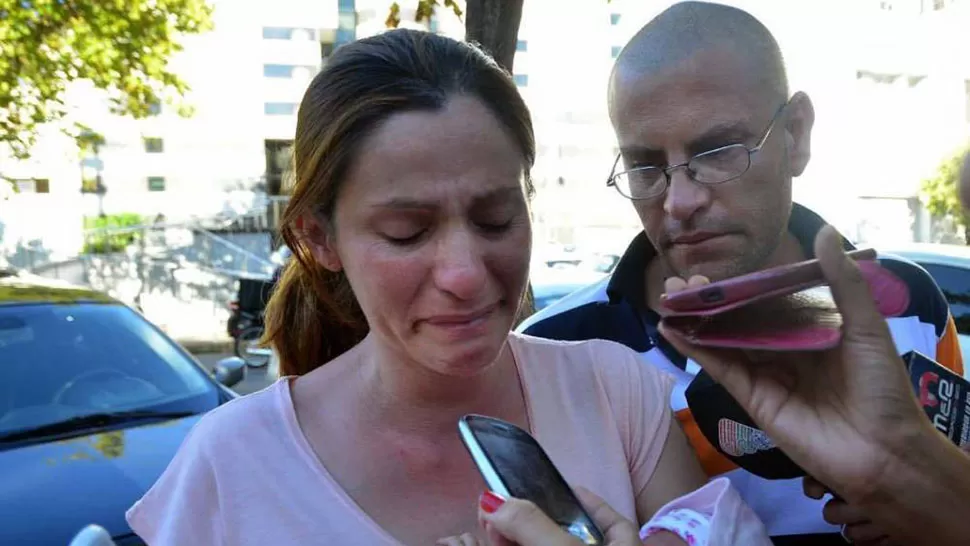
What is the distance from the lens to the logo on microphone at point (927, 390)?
1369mm

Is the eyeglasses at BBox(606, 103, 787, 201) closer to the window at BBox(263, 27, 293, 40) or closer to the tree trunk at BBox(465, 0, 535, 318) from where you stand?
the tree trunk at BBox(465, 0, 535, 318)

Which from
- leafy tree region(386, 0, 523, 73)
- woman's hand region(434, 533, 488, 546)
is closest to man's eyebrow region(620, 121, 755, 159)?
woman's hand region(434, 533, 488, 546)

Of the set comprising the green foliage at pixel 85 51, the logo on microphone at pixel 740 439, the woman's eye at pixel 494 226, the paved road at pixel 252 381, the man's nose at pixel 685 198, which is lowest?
the paved road at pixel 252 381

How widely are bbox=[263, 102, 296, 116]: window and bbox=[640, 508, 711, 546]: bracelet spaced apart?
3543 centimetres

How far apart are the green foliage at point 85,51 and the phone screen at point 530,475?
11549 mm

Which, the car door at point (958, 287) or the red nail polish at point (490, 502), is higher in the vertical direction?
the red nail polish at point (490, 502)

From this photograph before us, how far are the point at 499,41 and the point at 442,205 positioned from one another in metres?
2.29

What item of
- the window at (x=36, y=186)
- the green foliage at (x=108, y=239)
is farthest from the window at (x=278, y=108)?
the green foliage at (x=108, y=239)

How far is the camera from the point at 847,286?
40.3 inches

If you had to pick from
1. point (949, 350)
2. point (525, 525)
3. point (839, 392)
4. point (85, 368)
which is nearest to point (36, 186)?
point (85, 368)

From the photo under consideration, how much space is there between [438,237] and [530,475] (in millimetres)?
417

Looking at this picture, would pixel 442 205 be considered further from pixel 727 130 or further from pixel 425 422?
pixel 727 130

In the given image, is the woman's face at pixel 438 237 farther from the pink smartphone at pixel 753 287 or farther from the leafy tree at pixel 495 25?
the leafy tree at pixel 495 25

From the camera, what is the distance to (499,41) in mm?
3543
